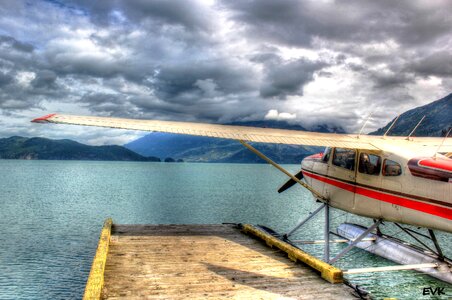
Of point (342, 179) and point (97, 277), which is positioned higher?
point (342, 179)

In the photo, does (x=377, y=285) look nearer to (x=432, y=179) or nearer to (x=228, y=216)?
(x=432, y=179)

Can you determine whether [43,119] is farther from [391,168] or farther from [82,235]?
[82,235]

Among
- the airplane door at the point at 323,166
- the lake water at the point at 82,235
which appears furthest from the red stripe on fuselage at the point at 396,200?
the lake water at the point at 82,235

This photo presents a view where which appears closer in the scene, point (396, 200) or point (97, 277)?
point (97, 277)

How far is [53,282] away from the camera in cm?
1357

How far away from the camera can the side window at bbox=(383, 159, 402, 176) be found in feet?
29.9

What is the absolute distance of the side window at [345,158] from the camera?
10.7 metres

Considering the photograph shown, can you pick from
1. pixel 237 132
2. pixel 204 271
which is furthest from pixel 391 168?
pixel 204 271

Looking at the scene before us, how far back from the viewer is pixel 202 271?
300 inches

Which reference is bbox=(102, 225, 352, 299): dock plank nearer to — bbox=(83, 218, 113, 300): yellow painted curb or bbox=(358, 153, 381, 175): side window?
bbox=(83, 218, 113, 300): yellow painted curb

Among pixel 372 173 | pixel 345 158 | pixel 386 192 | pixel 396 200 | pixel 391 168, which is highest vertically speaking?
pixel 345 158

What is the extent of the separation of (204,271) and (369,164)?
567cm

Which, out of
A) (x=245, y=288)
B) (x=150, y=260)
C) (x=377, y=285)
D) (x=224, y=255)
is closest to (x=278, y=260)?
(x=224, y=255)

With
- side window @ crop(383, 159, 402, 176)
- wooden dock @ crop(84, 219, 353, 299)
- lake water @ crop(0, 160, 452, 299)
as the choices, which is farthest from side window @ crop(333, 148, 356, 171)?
lake water @ crop(0, 160, 452, 299)
